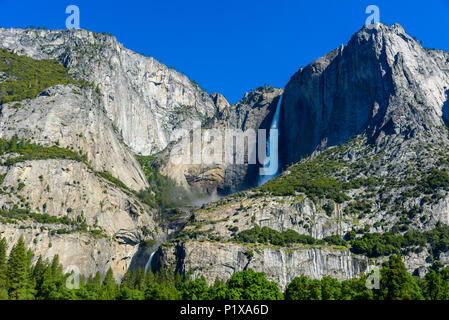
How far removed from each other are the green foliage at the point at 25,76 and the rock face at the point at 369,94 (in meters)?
78.4

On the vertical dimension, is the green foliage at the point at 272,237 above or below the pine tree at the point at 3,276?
above

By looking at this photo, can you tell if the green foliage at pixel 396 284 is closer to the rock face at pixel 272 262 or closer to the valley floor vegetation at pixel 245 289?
the valley floor vegetation at pixel 245 289

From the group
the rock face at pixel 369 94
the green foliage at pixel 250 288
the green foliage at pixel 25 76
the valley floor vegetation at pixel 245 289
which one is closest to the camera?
the valley floor vegetation at pixel 245 289

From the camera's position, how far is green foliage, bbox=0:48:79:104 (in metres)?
163

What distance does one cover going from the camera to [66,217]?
436ft

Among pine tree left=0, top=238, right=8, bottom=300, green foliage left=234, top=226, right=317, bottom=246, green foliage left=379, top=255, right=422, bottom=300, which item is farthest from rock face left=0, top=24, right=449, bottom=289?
green foliage left=379, top=255, right=422, bottom=300

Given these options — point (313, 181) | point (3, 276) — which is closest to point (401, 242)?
point (313, 181)

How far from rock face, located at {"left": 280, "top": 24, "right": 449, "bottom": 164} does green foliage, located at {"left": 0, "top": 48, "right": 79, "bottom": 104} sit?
78353mm

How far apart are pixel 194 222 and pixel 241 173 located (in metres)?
61.9

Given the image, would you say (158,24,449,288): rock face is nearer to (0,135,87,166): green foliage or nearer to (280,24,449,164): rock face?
(280,24,449,164): rock face

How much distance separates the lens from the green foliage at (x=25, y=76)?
536ft

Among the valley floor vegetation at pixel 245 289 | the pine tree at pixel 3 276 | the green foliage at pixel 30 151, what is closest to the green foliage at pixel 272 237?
the valley floor vegetation at pixel 245 289

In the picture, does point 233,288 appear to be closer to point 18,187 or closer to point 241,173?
point 18,187
